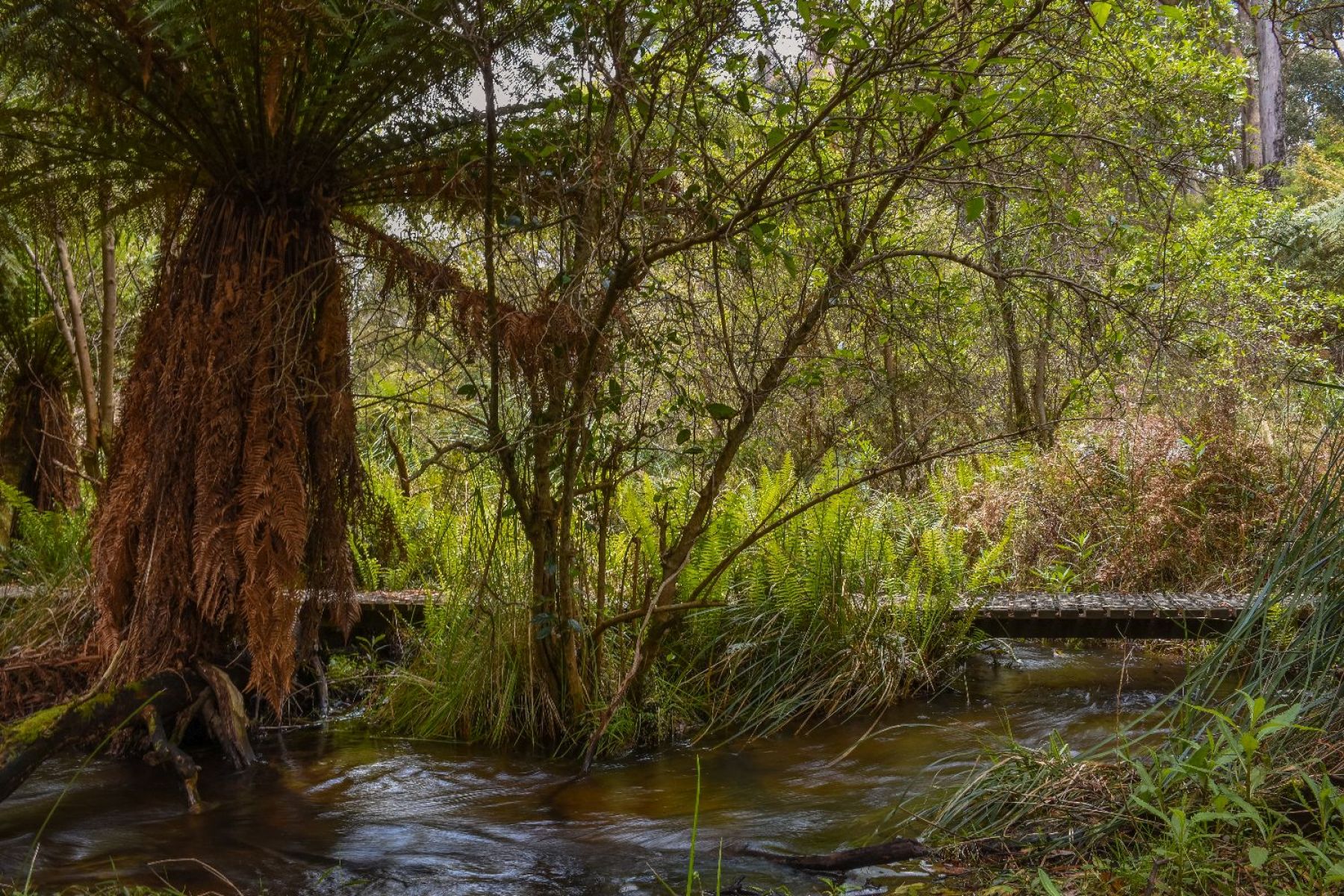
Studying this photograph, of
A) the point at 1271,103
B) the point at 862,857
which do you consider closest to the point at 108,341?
the point at 862,857

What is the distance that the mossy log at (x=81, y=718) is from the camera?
3.75 meters

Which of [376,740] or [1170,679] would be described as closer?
[376,740]

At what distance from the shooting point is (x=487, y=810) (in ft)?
13.3

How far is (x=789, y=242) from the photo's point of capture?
15.3ft

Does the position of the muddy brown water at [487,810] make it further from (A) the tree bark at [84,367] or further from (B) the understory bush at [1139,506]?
(A) the tree bark at [84,367]

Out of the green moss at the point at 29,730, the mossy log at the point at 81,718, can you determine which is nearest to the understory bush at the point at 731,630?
the mossy log at the point at 81,718

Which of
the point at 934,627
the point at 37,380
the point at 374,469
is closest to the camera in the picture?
the point at 934,627

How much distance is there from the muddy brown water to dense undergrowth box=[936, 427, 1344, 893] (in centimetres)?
43

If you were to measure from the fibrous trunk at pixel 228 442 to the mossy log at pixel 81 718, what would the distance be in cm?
11

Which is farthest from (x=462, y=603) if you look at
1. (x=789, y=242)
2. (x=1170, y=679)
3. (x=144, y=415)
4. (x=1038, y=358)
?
(x=1038, y=358)

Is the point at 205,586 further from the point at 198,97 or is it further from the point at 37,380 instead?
the point at 37,380

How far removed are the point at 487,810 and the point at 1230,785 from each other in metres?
2.68

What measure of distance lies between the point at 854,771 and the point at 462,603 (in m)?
2.13

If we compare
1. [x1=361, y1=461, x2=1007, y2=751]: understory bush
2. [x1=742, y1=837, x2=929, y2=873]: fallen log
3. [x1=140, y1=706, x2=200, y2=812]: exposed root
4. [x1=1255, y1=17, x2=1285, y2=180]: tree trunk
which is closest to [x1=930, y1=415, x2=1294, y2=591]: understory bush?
[x1=361, y1=461, x2=1007, y2=751]: understory bush
